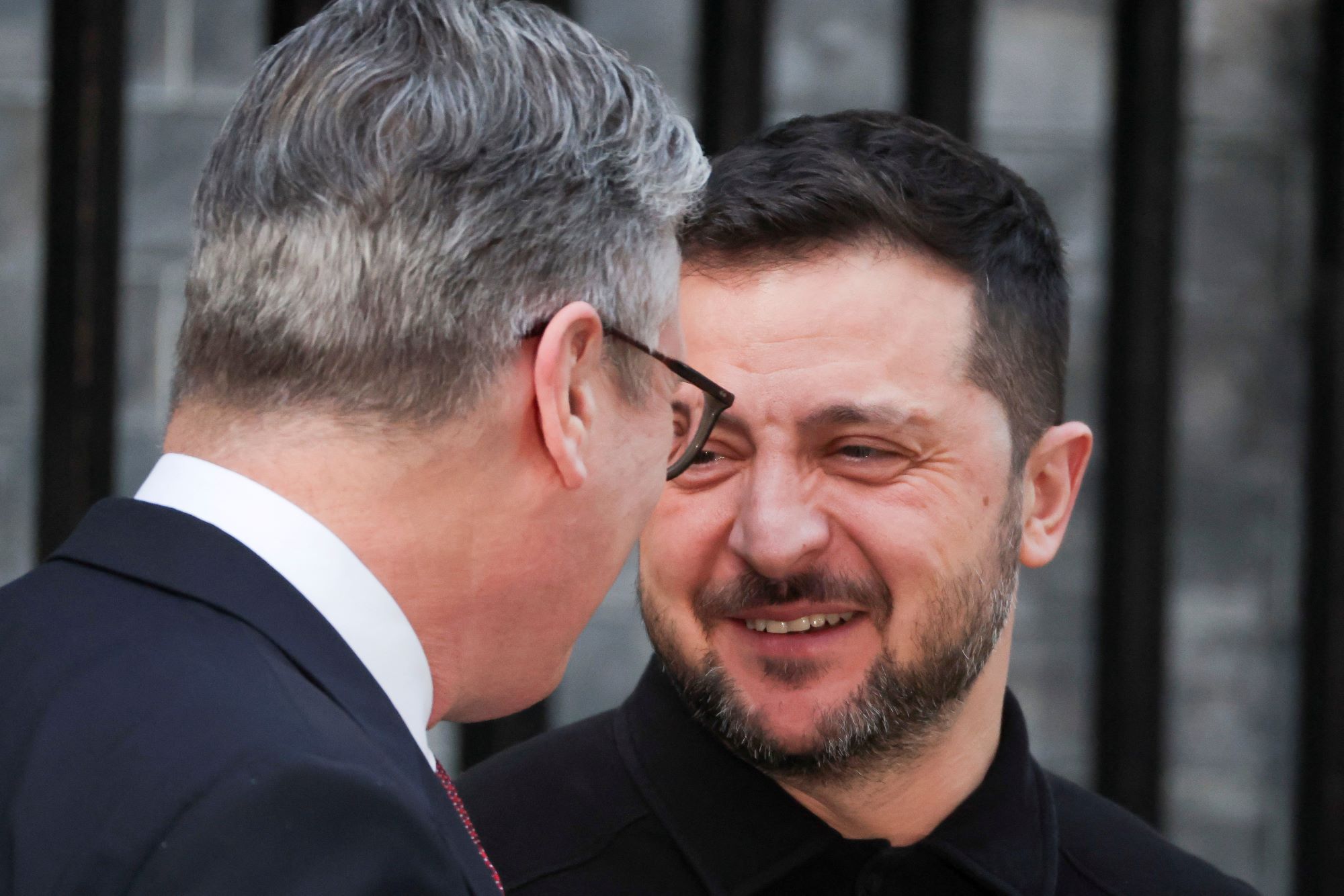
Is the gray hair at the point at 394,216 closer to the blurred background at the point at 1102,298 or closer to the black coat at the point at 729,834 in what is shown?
the black coat at the point at 729,834

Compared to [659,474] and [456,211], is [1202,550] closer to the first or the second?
[659,474]

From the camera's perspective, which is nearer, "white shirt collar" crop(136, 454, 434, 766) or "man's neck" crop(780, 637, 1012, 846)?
"white shirt collar" crop(136, 454, 434, 766)

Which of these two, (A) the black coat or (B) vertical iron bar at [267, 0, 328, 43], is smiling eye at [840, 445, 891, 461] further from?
(B) vertical iron bar at [267, 0, 328, 43]

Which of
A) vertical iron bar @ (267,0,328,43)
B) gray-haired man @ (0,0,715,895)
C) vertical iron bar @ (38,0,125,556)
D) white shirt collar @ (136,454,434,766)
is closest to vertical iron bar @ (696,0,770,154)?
vertical iron bar @ (267,0,328,43)

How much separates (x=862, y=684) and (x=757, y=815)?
0.17 m

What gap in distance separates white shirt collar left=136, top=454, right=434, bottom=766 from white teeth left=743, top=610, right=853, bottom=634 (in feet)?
2.05

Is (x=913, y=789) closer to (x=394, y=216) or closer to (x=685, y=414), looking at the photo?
(x=685, y=414)

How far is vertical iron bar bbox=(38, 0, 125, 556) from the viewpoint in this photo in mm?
3406

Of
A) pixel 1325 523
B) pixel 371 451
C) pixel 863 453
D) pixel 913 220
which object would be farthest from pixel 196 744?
pixel 1325 523

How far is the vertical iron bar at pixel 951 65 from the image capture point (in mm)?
3621

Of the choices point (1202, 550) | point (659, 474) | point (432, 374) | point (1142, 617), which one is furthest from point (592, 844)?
point (1202, 550)

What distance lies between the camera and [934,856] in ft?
5.38

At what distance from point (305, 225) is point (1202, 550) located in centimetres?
329

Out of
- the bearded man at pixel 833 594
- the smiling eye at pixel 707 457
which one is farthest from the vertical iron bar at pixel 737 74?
the smiling eye at pixel 707 457
